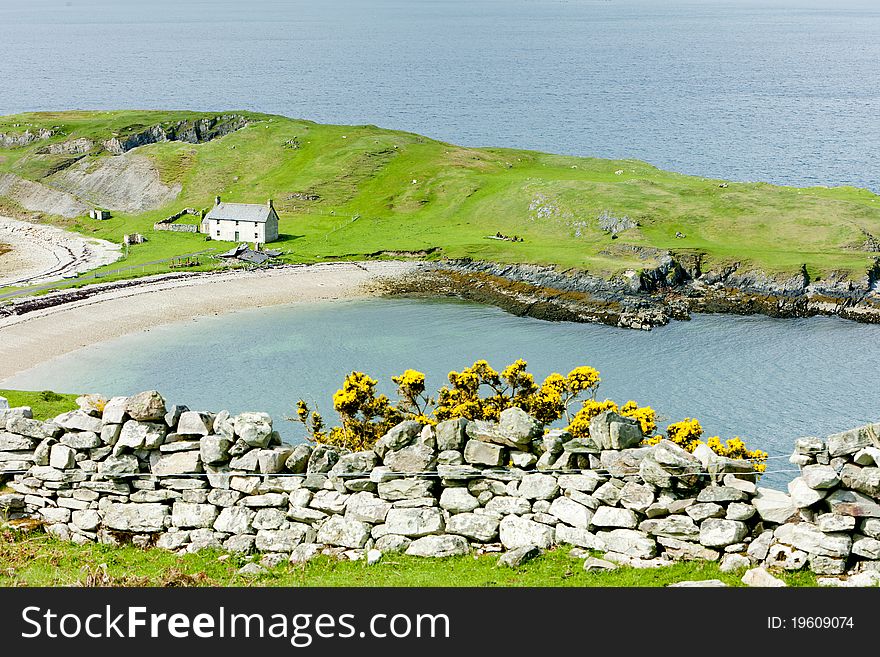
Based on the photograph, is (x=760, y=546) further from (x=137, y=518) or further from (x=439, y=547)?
(x=137, y=518)

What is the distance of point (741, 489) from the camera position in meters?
17.1

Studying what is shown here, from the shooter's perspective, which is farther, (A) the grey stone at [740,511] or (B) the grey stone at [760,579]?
(A) the grey stone at [740,511]

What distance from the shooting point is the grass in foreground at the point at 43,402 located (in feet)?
145

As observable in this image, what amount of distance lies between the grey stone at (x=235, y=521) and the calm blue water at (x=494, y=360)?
39622mm

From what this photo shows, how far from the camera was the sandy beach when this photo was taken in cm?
7719

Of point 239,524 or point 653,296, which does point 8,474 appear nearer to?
point 239,524

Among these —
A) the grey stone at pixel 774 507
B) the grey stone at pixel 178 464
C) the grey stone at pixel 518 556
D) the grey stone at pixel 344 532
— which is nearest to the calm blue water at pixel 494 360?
the grey stone at pixel 774 507

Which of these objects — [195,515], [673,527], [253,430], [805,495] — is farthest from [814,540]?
[195,515]

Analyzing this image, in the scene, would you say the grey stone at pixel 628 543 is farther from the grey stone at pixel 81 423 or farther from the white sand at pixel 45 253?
the white sand at pixel 45 253

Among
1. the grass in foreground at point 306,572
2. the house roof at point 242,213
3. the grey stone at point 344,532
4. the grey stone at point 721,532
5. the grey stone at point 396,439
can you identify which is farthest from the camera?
the house roof at point 242,213

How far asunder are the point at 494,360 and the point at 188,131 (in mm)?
119545

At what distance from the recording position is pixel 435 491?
743 inches

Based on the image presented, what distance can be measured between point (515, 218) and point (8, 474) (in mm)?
99648
